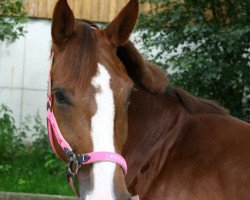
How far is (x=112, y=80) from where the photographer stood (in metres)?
2.91

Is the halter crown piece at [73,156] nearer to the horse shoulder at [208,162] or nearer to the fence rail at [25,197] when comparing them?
the horse shoulder at [208,162]

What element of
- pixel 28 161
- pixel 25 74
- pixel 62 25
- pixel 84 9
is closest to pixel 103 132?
pixel 62 25

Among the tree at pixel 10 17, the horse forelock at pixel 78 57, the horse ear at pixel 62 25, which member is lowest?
the tree at pixel 10 17

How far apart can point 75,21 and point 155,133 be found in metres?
0.82

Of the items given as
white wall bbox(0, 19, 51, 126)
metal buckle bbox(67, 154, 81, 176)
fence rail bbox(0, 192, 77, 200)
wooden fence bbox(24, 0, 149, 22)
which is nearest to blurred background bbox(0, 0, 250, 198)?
white wall bbox(0, 19, 51, 126)

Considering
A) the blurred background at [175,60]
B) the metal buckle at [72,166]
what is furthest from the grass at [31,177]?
the metal buckle at [72,166]

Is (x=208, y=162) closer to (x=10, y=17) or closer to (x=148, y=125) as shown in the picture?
(x=148, y=125)

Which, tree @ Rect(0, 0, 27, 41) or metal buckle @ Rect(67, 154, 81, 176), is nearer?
metal buckle @ Rect(67, 154, 81, 176)

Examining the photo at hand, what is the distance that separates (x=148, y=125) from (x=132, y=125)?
10 centimetres

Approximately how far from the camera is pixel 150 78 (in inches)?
133

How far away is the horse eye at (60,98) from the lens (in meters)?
2.88

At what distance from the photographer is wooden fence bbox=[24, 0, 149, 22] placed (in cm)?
798

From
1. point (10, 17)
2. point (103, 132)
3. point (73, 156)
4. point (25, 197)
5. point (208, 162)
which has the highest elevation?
point (103, 132)

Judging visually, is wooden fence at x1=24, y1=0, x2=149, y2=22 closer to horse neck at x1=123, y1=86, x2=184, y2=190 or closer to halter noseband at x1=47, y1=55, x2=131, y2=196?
horse neck at x1=123, y1=86, x2=184, y2=190
